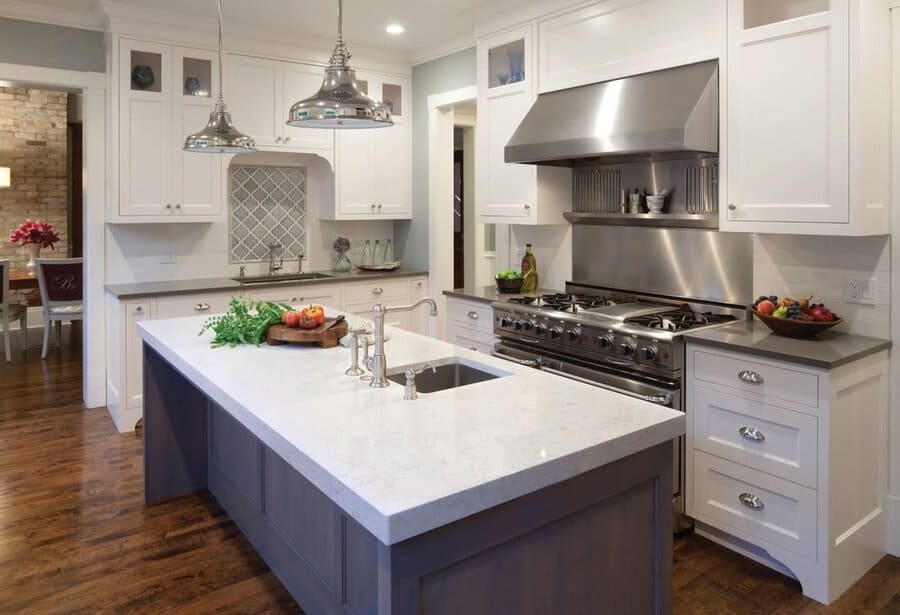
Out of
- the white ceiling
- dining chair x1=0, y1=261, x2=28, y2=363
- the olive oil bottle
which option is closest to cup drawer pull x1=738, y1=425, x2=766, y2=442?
the olive oil bottle

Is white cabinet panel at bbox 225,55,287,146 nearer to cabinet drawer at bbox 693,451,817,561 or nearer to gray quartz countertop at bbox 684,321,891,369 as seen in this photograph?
gray quartz countertop at bbox 684,321,891,369

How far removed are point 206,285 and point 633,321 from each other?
2984 mm

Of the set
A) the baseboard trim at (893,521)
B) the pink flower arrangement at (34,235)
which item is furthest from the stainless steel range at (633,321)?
the pink flower arrangement at (34,235)

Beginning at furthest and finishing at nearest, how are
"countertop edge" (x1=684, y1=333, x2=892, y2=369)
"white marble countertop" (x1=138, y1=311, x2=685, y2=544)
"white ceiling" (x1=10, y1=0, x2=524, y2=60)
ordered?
"white ceiling" (x1=10, y1=0, x2=524, y2=60) < "countertop edge" (x1=684, y1=333, x2=892, y2=369) < "white marble countertop" (x1=138, y1=311, x2=685, y2=544)

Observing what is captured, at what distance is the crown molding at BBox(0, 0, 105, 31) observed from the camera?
4285 millimetres

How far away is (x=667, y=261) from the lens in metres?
3.65

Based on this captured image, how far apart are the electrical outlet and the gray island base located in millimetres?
1565

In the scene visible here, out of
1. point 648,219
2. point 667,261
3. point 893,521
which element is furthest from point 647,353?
point 893,521

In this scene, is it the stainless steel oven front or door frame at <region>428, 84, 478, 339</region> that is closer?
the stainless steel oven front

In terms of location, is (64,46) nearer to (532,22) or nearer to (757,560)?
(532,22)

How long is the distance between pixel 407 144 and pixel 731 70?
3194mm

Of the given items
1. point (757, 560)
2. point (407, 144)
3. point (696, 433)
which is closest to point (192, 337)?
point (696, 433)

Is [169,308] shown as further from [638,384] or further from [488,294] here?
[638,384]

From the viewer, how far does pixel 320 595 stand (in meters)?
2.25
